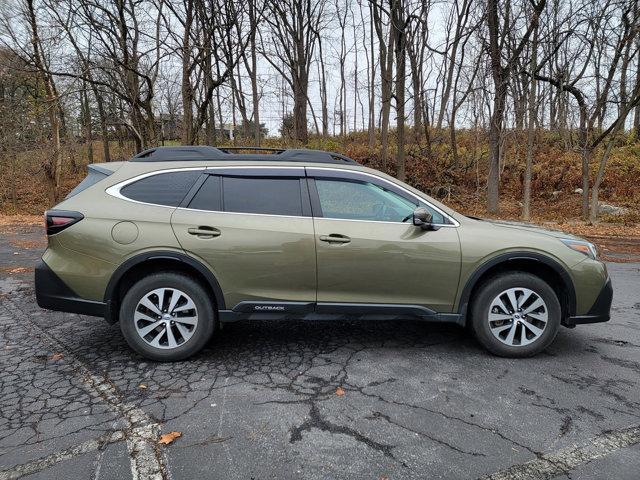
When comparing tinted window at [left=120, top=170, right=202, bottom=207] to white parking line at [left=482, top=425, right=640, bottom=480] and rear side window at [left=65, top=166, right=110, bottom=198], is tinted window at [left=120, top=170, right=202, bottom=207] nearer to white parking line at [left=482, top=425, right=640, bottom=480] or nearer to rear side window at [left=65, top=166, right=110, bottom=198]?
rear side window at [left=65, top=166, right=110, bottom=198]

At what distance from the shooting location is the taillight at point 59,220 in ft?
12.0

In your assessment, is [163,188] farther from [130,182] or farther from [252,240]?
[252,240]

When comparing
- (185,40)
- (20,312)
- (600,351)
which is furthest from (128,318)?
(185,40)

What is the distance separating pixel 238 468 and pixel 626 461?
221cm

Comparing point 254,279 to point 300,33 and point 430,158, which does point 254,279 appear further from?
point 300,33

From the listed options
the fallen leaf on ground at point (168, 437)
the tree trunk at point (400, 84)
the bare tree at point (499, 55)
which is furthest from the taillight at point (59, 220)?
the bare tree at point (499, 55)

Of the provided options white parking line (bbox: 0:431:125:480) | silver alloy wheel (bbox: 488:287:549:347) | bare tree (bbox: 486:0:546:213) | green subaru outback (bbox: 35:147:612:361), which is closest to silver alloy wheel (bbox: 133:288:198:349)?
green subaru outback (bbox: 35:147:612:361)

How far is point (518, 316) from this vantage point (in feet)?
12.5

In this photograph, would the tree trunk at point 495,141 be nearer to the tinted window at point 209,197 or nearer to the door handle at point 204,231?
the tinted window at point 209,197

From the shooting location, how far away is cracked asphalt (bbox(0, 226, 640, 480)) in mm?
2412

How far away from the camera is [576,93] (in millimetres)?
16438

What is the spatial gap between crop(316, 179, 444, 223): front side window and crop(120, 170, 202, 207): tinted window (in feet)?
3.92

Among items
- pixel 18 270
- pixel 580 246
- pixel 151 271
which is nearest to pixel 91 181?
pixel 151 271

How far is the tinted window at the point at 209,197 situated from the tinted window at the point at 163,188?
0.11m
